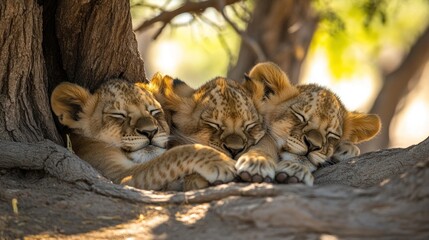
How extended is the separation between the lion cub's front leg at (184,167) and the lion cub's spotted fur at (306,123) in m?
0.37

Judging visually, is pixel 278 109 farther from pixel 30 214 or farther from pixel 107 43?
pixel 30 214

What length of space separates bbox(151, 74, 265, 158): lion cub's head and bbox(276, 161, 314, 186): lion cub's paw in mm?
535

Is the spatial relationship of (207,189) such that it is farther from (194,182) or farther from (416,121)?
(416,121)

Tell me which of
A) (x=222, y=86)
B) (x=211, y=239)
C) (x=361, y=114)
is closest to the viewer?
(x=211, y=239)

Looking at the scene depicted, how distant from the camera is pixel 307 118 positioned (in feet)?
20.0

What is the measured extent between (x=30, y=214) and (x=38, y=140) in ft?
3.12

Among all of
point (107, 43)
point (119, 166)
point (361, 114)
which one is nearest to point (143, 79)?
point (107, 43)

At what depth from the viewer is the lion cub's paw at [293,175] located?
17.3 ft

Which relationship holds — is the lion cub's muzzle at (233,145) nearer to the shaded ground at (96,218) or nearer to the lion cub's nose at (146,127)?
the lion cub's nose at (146,127)

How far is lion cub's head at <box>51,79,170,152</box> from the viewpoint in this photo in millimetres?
5945

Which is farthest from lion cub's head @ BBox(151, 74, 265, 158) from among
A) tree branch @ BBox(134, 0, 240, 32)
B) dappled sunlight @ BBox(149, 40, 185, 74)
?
dappled sunlight @ BBox(149, 40, 185, 74)

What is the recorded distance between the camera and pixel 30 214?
4.88 m

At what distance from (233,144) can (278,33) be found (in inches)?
203

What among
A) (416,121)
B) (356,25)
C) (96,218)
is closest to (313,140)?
(96,218)
